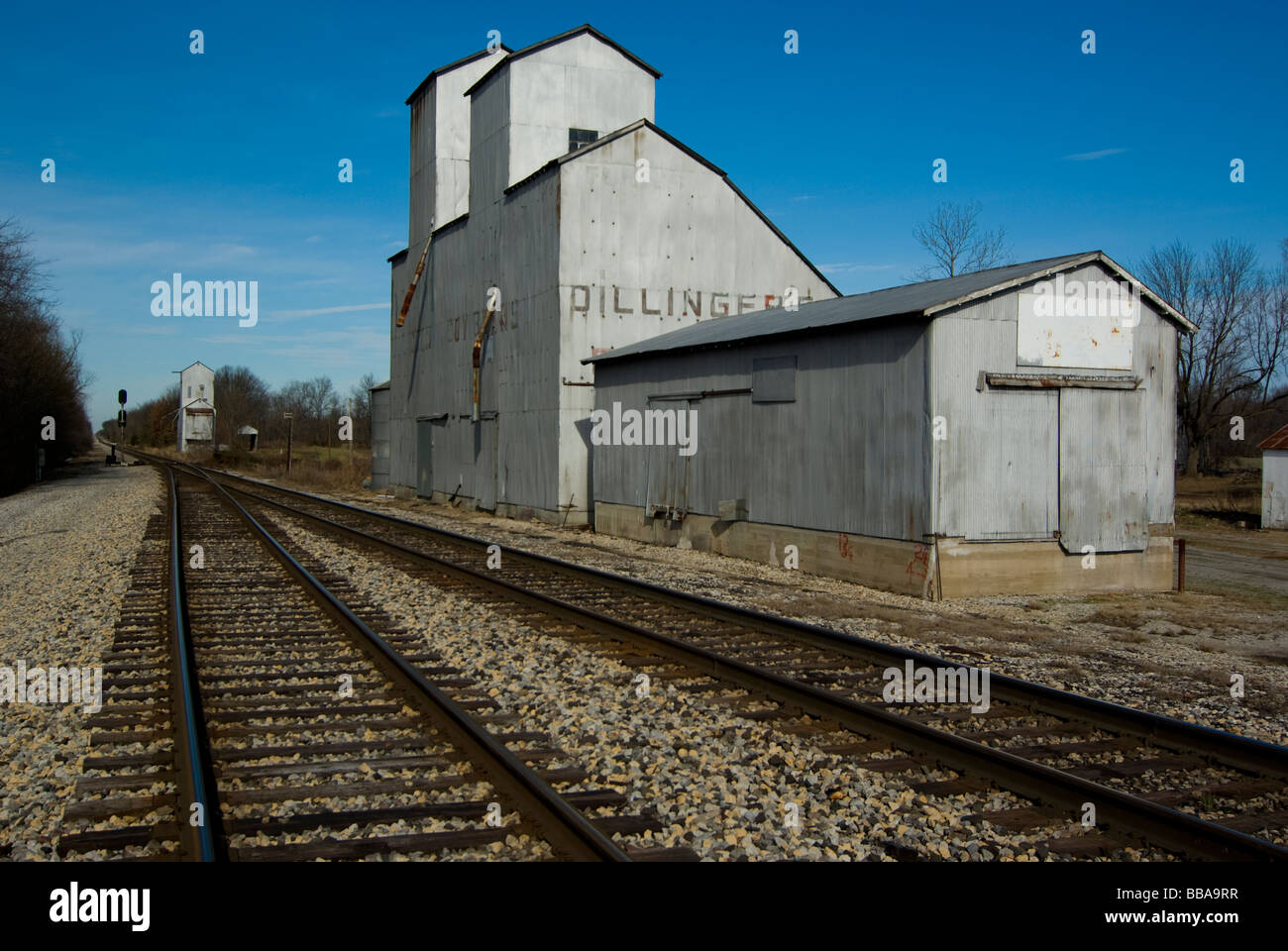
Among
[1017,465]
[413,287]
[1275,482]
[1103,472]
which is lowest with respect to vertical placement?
[1275,482]

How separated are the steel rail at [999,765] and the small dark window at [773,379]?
7.62 metres

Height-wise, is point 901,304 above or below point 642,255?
below

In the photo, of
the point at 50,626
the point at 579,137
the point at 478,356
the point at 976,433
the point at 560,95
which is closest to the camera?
the point at 50,626

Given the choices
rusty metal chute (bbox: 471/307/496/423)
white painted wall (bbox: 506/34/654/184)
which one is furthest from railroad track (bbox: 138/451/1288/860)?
white painted wall (bbox: 506/34/654/184)

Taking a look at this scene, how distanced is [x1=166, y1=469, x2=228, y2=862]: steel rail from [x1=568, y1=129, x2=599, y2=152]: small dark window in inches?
828

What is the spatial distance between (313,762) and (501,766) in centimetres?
125

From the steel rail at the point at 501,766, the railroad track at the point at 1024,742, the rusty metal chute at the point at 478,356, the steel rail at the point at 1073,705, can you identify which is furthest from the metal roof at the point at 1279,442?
the steel rail at the point at 501,766

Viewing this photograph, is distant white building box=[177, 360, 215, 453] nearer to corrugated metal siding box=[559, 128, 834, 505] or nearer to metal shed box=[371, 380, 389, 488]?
metal shed box=[371, 380, 389, 488]

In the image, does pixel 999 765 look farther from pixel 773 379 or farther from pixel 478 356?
pixel 478 356

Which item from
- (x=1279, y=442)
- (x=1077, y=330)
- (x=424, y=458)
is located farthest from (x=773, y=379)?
(x=424, y=458)

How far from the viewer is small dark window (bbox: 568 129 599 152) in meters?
27.4

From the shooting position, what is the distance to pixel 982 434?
13312 mm

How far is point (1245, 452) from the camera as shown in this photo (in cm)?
6325
